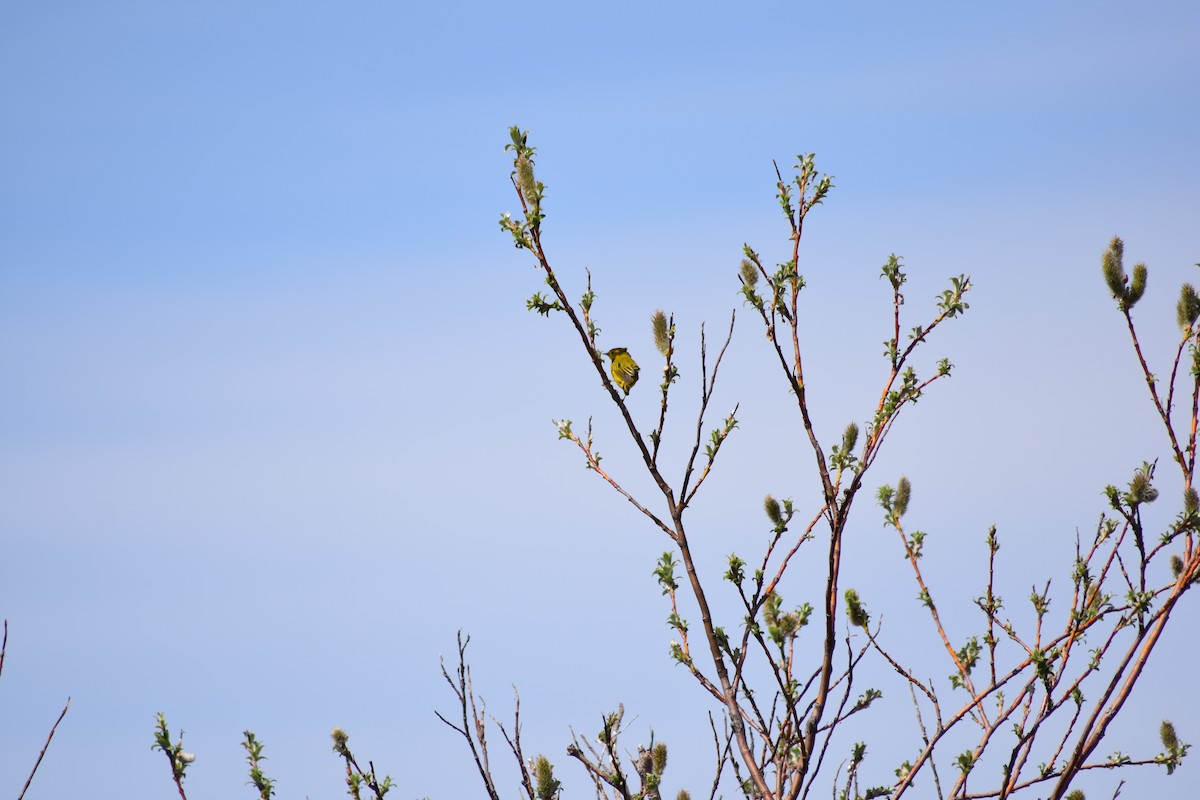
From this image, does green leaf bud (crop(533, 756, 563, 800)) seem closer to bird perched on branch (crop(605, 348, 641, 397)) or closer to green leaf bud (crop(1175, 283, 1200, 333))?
green leaf bud (crop(1175, 283, 1200, 333))

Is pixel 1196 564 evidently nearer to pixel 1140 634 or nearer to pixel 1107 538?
pixel 1140 634

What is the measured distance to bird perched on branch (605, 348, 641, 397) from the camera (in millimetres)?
9391

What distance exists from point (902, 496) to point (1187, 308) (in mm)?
1609

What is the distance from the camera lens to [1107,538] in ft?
18.6

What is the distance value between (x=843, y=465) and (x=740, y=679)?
954mm

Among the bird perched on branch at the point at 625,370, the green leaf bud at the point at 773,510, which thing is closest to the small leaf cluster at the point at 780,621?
the green leaf bud at the point at 773,510

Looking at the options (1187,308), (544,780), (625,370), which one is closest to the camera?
(544,780)

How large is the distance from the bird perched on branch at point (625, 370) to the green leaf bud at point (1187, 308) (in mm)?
4324

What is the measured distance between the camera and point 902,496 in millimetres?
6430

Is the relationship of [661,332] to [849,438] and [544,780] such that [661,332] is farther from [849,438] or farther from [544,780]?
[544,780]

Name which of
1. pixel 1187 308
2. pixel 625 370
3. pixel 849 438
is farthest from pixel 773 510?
pixel 625 370

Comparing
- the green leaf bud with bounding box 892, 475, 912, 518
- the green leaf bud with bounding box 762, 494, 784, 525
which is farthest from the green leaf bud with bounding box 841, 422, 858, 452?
the green leaf bud with bounding box 892, 475, 912, 518

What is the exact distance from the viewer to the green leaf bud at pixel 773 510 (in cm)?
524

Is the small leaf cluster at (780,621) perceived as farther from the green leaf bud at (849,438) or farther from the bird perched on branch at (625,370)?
the bird perched on branch at (625,370)
